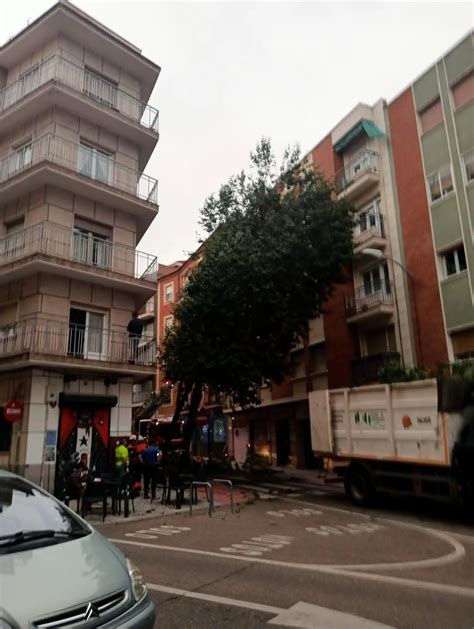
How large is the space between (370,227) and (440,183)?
3945mm

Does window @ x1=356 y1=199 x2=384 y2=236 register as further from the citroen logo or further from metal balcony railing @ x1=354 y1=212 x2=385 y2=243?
the citroen logo

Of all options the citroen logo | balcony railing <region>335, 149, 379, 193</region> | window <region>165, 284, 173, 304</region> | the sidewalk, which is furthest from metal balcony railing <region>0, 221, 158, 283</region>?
window <region>165, 284, 173, 304</region>

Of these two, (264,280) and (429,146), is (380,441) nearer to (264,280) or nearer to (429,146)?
(264,280)

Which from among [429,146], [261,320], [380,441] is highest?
[429,146]

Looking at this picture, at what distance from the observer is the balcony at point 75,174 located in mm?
16219

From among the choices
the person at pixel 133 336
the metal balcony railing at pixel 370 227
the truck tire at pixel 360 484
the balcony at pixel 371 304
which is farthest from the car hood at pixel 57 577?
the metal balcony railing at pixel 370 227

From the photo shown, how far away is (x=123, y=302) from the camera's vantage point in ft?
58.8

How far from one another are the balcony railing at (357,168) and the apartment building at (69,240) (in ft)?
31.2

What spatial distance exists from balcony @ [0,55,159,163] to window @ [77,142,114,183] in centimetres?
109

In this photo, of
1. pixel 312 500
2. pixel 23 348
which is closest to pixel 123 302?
pixel 23 348

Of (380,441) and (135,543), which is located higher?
(380,441)

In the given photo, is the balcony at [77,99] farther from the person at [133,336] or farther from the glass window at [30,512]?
the glass window at [30,512]

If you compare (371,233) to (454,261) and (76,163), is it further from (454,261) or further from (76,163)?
(76,163)

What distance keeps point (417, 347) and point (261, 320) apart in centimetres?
639
